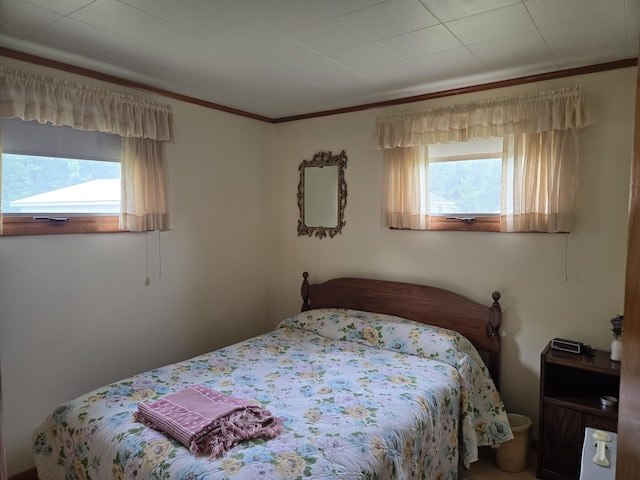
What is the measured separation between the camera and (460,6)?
70.6 inches

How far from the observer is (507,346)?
282cm

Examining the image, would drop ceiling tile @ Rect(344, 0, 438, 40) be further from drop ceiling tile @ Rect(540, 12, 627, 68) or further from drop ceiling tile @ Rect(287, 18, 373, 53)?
drop ceiling tile @ Rect(540, 12, 627, 68)

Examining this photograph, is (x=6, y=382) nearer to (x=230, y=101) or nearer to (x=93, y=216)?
(x=93, y=216)

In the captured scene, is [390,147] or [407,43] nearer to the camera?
[407,43]

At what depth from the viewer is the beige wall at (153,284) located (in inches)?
92.0

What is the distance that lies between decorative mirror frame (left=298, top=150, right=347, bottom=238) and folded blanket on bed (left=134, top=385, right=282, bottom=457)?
1.95 metres

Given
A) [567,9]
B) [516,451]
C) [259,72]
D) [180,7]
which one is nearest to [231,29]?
[180,7]

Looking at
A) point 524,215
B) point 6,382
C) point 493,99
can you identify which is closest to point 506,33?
point 493,99

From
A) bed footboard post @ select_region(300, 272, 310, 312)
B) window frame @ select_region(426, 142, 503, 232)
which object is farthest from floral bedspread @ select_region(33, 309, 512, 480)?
window frame @ select_region(426, 142, 503, 232)

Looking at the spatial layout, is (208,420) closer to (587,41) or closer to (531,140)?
(531,140)

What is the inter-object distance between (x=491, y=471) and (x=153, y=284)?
8.34ft

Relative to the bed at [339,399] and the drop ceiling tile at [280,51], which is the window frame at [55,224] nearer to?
the bed at [339,399]

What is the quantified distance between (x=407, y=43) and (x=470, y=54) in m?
0.42

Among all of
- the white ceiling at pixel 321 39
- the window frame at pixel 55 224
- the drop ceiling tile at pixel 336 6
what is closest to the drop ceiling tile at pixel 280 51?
the white ceiling at pixel 321 39
